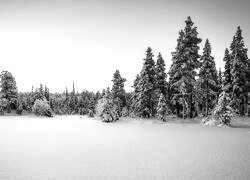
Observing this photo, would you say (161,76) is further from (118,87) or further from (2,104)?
(2,104)

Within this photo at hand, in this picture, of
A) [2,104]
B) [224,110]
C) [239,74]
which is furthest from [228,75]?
[2,104]

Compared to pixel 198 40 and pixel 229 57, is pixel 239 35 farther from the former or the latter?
pixel 198 40

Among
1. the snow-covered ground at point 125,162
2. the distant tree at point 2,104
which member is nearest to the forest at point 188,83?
the snow-covered ground at point 125,162

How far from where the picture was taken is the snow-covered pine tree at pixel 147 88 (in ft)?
117

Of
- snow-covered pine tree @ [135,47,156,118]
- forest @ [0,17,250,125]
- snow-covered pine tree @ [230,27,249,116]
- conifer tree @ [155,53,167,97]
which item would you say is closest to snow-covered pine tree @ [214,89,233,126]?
forest @ [0,17,250,125]

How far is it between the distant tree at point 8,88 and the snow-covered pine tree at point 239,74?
165ft

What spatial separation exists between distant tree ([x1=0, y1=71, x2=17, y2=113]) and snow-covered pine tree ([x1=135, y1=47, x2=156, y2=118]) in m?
34.4

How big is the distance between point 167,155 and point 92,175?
4.45 metres

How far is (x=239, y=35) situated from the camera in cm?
3431

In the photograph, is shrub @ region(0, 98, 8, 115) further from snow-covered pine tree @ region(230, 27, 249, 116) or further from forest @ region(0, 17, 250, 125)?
snow-covered pine tree @ region(230, 27, 249, 116)

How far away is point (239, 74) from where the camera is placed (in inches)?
1314

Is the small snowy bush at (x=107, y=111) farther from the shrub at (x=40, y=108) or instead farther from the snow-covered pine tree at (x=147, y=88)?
the shrub at (x=40, y=108)

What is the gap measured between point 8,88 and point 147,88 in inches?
1474

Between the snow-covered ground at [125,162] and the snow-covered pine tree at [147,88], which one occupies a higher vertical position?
the snow-covered pine tree at [147,88]
